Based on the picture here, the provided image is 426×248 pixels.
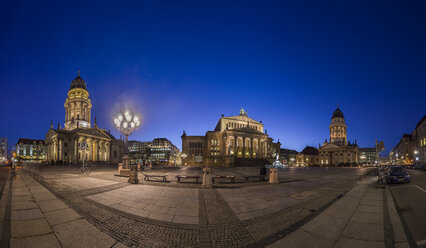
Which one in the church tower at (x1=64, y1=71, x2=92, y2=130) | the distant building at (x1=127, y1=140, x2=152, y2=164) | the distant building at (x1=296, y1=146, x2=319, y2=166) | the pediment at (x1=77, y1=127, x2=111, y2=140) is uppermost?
the church tower at (x1=64, y1=71, x2=92, y2=130)

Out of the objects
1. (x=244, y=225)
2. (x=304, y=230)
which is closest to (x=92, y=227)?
(x=244, y=225)

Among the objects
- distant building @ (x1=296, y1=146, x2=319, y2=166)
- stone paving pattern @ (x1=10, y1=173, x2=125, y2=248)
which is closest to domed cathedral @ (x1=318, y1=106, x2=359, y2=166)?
distant building @ (x1=296, y1=146, x2=319, y2=166)

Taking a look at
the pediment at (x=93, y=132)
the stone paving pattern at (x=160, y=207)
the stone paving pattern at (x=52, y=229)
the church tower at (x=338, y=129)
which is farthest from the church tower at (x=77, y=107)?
the church tower at (x=338, y=129)

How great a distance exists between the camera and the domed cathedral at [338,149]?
314ft

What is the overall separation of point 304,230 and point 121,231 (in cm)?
536

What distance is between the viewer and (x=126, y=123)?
1734cm

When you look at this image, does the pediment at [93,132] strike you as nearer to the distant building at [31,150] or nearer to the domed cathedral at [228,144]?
the domed cathedral at [228,144]

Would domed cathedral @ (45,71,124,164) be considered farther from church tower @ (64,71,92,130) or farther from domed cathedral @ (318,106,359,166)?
domed cathedral @ (318,106,359,166)

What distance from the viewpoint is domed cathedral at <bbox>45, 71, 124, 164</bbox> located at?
200 feet

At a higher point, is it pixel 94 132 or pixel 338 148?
pixel 94 132

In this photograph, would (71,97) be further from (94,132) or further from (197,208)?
(197,208)

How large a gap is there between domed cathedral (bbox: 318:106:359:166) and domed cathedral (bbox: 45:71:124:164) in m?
108

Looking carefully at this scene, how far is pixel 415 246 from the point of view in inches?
174

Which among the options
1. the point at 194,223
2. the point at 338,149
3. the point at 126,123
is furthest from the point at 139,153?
the point at 338,149
